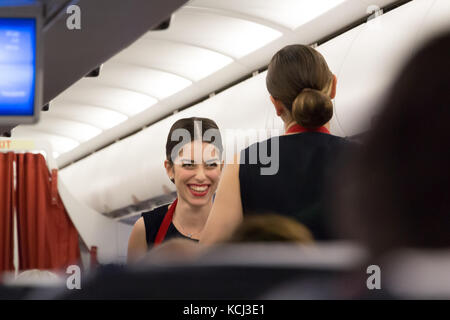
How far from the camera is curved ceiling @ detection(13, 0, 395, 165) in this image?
368 centimetres

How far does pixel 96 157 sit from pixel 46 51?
10.1ft

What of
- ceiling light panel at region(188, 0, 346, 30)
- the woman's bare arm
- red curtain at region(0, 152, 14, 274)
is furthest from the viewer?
ceiling light panel at region(188, 0, 346, 30)

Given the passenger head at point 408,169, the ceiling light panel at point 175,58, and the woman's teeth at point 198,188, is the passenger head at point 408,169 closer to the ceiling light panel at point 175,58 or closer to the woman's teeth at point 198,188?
the woman's teeth at point 198,188

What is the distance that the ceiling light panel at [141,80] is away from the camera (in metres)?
4.64

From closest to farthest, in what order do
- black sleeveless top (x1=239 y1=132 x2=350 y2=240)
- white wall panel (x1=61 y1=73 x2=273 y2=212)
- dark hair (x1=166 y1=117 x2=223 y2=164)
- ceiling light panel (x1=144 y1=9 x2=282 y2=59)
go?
1. black sleeveless top (x1=239 y1=132 x2=350 y2=240)
2. dark hair (x1=166 y1=117 x2=223 y2=164)
3. ceiling light panel (x1=144 y1=9 x2=282 y2=59)
4. white wall panel (x1=61 y1=73 x2=273 y2=212)

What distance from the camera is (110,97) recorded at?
5285mm

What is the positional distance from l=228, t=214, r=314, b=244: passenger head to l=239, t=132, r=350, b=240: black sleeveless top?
627 millimetres

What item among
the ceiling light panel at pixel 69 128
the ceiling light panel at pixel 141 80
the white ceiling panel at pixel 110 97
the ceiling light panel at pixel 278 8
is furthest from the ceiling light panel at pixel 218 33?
the ceiling light panel at pixel 69 128

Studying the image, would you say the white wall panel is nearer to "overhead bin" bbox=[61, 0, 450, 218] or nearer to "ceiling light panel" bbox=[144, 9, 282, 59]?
"overhead bin" bbox=[61, 0, 450, 218]

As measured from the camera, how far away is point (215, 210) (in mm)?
989

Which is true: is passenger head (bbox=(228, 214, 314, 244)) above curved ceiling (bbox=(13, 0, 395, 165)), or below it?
below

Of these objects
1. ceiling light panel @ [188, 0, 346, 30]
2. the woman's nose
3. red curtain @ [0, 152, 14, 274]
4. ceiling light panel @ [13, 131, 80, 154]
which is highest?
ceiling light panel @ [13, 131, 80, 154]

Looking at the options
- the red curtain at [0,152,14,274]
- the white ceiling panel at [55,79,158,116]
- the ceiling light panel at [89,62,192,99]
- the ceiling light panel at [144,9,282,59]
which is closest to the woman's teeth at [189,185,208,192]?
the red curtain at [0,152,14,274]
